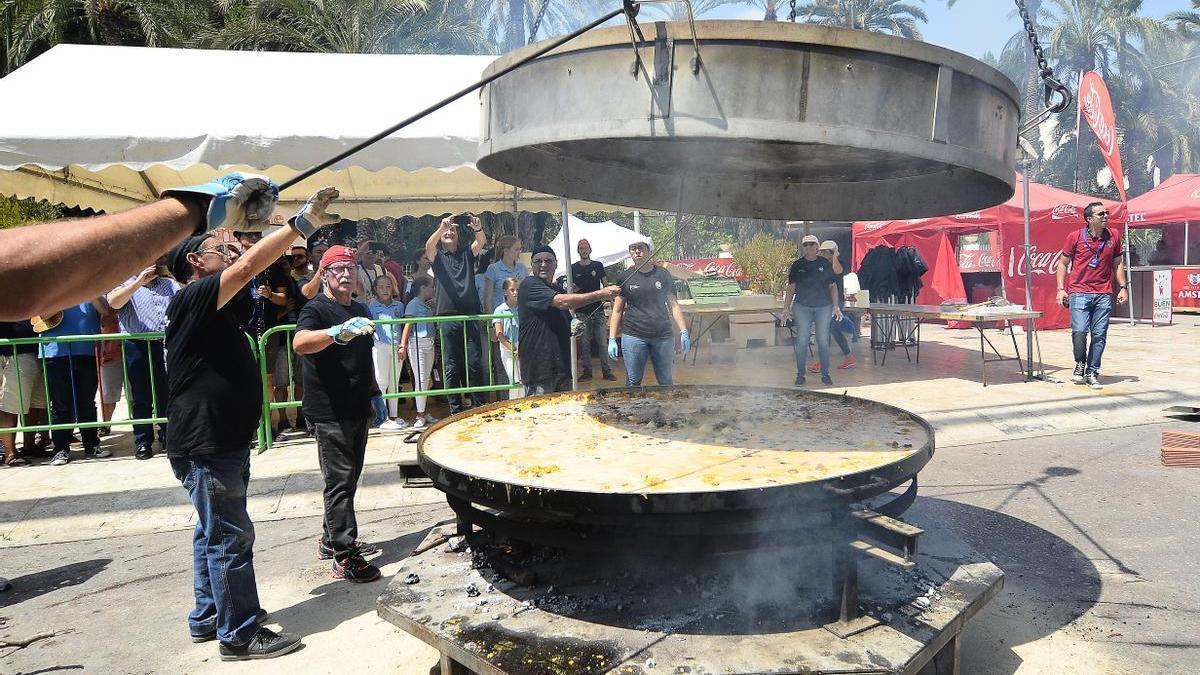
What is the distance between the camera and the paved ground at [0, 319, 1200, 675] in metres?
3.44

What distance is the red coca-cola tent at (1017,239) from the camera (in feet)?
48.3

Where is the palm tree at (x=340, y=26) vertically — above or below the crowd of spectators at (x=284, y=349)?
above

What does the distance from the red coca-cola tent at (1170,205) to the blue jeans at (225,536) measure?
23.1 metres

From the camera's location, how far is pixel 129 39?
69.4 feet

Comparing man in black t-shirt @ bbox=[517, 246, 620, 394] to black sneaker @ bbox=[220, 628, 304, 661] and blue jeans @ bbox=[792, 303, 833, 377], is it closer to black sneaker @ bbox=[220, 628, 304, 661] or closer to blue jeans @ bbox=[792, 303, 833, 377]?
black sneaker @ bbox=[220, 628, 304, 661]

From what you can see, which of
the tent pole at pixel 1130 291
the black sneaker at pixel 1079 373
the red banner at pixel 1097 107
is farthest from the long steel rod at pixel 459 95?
the tent pole at pixel 1130 291

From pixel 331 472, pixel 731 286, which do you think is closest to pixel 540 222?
pixel 731 286

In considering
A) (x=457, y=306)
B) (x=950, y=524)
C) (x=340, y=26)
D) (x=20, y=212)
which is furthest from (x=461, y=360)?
(x=340, y=26)

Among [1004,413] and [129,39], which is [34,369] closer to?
[1004,413]

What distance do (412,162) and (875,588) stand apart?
21.5 feet

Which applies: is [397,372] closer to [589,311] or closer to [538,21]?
[589,311]

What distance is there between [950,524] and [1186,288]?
19800mm

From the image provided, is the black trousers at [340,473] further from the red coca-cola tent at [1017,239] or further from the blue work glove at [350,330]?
the red coca-cola tent at [1017,239]

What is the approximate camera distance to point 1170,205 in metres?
19.4
